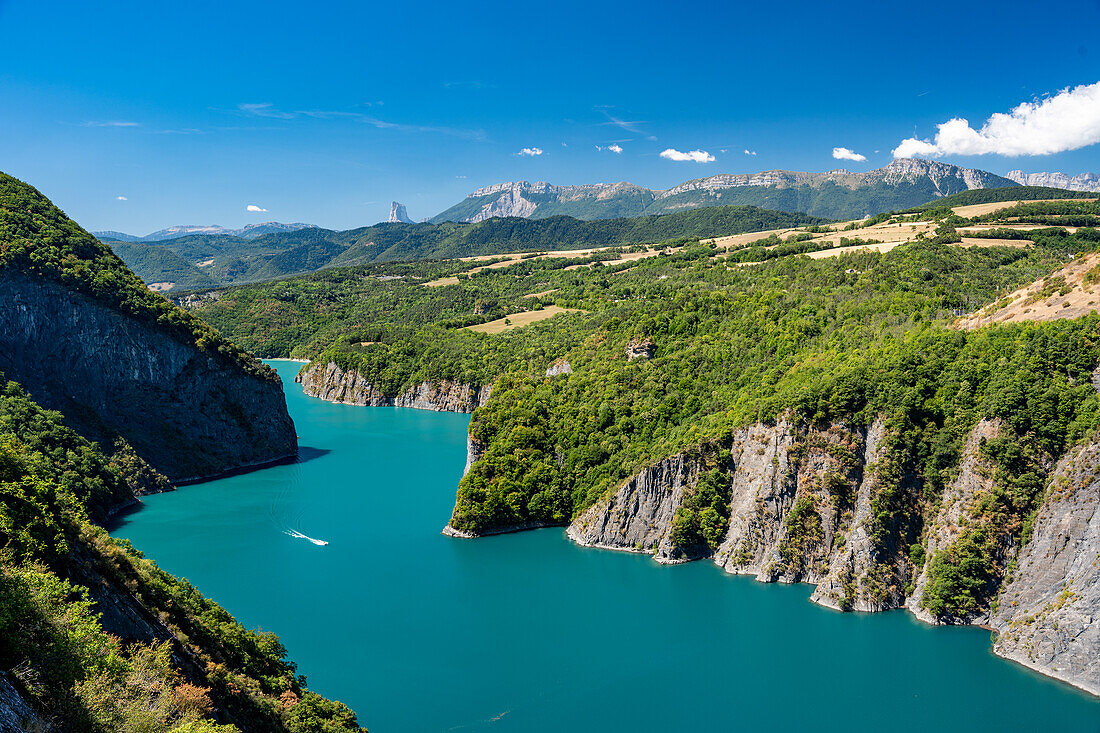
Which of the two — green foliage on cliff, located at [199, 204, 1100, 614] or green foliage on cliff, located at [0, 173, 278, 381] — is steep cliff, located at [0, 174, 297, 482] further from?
green foliage on cliff, located at [199, 204, 1100, 614]

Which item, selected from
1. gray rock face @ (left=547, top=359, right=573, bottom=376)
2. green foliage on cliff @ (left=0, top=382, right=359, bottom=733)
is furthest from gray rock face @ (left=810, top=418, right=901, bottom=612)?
gray rock face @ (left=547, top=359, right=573, bottom=376)

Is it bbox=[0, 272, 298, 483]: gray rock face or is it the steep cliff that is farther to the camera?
the steep cliff

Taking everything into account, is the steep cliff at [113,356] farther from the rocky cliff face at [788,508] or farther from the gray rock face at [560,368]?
→ the rocky cliff face at [788,508]

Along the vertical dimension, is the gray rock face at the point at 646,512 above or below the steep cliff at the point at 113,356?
below

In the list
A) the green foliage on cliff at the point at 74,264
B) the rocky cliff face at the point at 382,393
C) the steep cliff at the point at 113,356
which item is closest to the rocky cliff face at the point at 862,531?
the steep cliff at the point at 113,356

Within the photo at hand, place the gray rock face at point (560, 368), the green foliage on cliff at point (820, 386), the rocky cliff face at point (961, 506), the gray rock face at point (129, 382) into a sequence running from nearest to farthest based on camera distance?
the rocky cliff face at point (961, 506)
the green foliage on cliff at point (820, 386)
the gray rock face at point (129, 382)
the gray rock face at point (560, 368)

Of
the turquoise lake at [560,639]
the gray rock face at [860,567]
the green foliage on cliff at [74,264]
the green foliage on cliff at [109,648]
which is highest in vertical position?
the green foliage on cliff at [74,264]

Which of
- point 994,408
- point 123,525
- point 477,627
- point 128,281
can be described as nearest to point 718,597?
point 477,627
